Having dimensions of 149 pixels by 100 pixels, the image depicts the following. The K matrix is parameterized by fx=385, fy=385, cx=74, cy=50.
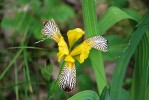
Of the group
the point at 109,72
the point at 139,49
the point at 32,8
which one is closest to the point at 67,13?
the point at 32,8

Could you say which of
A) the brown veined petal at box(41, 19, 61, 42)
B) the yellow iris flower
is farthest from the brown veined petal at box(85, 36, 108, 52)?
the brown veined petal at box(41, 19, 61, 42)

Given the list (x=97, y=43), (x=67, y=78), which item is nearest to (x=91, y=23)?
(x=97, y=43)

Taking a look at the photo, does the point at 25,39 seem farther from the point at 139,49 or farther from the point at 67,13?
the point at 139,49

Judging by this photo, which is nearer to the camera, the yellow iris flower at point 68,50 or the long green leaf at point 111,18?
the yellow iris flower at point 68,50

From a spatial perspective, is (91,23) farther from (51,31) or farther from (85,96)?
(85,96)

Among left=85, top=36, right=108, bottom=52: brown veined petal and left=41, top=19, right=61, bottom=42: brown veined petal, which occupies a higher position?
left=41, top=19, right=61, bottom=42: brown veined petal

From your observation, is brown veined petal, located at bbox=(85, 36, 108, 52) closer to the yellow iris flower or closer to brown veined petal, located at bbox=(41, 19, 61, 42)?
the yellow iris flower

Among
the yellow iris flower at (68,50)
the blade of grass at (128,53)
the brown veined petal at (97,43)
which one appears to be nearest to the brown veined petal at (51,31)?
the yellow iris flower at (68,50)

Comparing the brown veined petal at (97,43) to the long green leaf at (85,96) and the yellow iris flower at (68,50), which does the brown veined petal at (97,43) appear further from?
the long green leaf at (85,96)
